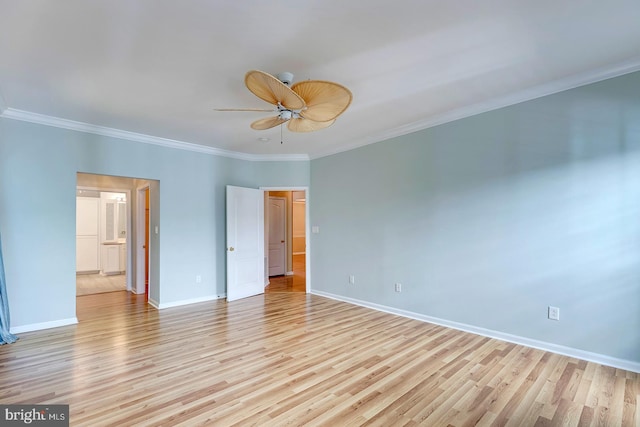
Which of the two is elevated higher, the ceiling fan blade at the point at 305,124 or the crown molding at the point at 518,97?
the crown molding at the point at 518,97

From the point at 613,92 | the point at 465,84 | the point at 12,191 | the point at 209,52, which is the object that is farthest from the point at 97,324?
the point at 613,92

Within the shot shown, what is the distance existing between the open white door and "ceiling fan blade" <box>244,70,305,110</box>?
3020 mm

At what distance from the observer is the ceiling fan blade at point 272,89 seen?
6.67ft

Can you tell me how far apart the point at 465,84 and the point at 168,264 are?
4649 millimetres

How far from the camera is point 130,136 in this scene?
14.3 feet

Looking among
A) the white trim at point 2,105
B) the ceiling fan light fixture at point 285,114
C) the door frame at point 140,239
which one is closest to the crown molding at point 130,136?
the white trim at point 2,105

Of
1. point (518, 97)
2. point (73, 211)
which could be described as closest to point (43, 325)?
point (73, 211)

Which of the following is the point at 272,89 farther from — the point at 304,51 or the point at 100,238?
the point at 100,238

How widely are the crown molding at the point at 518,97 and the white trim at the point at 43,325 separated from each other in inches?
187

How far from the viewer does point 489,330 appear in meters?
3.42

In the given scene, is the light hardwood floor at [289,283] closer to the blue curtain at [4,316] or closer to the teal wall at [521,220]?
the teal wall at [521,220]

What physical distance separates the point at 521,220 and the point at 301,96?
263 centimetres

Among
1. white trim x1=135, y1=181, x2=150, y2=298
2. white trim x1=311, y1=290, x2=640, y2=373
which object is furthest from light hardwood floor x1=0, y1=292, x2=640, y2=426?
white trim x1=135, y1=181, x2=150, y2=298

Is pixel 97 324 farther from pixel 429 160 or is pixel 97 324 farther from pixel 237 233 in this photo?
pixel 429 160
